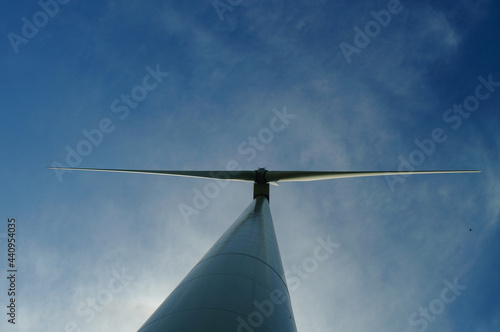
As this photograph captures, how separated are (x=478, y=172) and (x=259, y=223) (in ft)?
47.1

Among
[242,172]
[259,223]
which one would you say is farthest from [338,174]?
[259,223]

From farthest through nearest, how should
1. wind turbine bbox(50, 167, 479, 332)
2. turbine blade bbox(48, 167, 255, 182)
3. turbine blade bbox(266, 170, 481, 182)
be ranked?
turbine blade bbox(48, 167, 255, 182)
turbine blade bbox(266, 170, 481, 182)
wind turbine bbox(50, 167, 479, 332)

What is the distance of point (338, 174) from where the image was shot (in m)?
18.3

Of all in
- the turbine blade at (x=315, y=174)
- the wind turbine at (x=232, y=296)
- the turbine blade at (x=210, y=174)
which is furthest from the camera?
the turbine blade at (x=210, y=174)

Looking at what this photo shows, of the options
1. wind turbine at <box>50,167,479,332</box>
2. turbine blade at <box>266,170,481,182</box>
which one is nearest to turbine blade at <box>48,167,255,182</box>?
turbine blade at <box>266,170,481,182</box>

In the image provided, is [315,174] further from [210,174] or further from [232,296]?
[232,296]

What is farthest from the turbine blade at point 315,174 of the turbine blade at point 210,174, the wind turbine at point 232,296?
the wind turbine at point 232,296

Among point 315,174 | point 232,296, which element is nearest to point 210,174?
point 315,174

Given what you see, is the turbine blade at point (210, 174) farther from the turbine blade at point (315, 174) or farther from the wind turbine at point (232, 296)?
the wind turbine at point (232, 296)

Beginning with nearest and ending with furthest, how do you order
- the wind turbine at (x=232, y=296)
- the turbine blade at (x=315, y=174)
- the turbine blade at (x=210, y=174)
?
1. the wind turbine at (x=232, y=296)
2. the turbine blade at (x=315, y=174)
3. the turbine blade at (x=210, y=174)

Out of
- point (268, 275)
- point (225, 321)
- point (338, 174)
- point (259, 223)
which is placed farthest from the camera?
point (338, 174)

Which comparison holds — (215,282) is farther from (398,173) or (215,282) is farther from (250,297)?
(398,173)

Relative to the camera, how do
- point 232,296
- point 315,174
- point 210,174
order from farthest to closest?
point 210,174, point 315,174, point 232,296

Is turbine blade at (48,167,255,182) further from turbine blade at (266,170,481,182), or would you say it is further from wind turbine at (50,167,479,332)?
wind turbine at (50,167,479,332)
